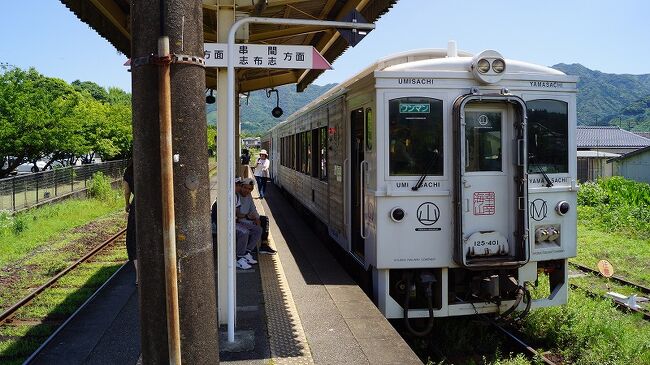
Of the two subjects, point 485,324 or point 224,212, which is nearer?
point 224,212

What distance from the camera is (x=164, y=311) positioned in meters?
2.23

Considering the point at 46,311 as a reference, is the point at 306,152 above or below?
above

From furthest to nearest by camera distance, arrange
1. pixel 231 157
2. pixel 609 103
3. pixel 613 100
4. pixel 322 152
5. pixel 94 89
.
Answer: pixel 613 100
pixel 609 103
pixel 94 89
pixel 322 152
pixel 231 157

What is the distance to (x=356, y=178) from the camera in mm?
7141

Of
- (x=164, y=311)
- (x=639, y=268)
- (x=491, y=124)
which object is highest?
(x=491, y=124)

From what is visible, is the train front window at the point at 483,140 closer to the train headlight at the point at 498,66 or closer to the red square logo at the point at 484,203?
the red square logo at the point at 484,203

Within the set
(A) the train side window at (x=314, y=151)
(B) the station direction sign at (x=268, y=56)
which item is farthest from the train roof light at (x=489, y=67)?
(A) the train side window at (x=314, y=151)

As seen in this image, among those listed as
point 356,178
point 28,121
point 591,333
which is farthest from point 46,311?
point 28,121

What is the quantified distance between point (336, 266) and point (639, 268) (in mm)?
5615

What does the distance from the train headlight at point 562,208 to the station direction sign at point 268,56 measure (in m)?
2.91

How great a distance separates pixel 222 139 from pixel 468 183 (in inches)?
98.4

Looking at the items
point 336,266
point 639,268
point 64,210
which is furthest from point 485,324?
point 64,210

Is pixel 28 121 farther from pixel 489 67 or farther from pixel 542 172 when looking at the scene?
pixel 542 172

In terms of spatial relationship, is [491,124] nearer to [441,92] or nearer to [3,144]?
[441,92]
